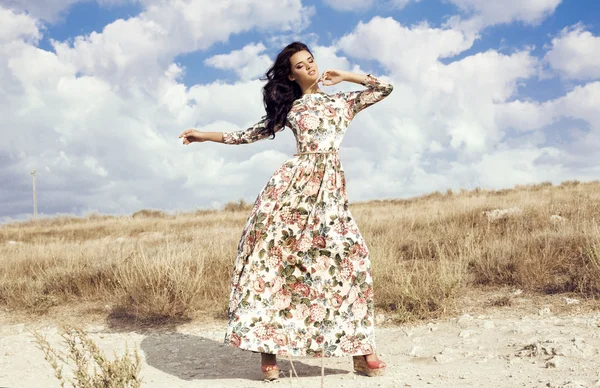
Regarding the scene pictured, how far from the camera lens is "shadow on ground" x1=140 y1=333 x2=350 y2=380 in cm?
445

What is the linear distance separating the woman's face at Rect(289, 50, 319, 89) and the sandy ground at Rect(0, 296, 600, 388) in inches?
86.5

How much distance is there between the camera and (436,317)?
18.8 ft

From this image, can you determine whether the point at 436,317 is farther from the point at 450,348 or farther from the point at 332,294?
the point at 332,294

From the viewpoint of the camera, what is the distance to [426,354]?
457 cm

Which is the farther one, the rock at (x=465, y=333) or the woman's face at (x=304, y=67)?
the rock at (x=465, y=333)

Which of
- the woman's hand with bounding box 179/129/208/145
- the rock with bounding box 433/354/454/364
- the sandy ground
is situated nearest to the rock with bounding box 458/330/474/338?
the sandy ground

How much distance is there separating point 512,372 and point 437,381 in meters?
0.55

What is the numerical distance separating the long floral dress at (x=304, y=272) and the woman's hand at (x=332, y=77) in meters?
0.35

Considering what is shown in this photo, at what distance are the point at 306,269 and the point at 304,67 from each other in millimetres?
1528

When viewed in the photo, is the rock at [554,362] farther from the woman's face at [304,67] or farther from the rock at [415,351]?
the woman's face at [304,67]

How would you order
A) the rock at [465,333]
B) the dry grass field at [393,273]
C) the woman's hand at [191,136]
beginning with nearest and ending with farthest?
the woman's hand at [191,136], the rock at [465,333], the dry grass field at [393,273]

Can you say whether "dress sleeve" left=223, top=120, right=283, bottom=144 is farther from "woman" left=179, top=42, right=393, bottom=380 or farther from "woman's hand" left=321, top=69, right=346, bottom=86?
"woman's hand" left=321, top=69, right=346, bottom=86

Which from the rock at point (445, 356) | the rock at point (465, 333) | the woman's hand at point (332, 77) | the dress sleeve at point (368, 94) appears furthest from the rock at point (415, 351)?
the woman's hand at point (332, 77)

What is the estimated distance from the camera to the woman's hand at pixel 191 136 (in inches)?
175
